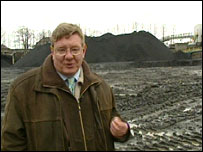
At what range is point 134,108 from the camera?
25.0 feet

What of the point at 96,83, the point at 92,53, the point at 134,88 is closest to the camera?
the point at 96,83

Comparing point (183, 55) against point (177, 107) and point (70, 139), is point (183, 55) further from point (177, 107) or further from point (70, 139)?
point (70, 139)

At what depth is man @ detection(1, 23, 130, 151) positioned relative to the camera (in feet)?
5.21

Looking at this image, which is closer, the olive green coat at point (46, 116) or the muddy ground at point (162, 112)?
the olive green coat at point (46, 116)

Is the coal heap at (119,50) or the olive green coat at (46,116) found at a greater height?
the coal heap at (119,50)

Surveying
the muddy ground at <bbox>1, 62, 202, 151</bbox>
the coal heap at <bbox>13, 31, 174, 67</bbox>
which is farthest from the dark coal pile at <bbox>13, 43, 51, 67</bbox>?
the muddy ground at <bbox>1, 62, 202, 151</bbox>

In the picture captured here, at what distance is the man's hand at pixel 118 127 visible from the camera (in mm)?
1711

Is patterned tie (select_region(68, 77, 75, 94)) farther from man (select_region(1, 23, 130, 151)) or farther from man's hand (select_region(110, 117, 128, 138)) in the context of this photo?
man's hand (select_region(110, 117, 128, 138))

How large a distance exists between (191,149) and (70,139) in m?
3.44

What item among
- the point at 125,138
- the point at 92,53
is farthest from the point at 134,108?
the point at 92,53

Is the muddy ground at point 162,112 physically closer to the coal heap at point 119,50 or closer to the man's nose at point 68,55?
the man's nose at point 68,55

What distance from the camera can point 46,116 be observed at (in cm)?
159

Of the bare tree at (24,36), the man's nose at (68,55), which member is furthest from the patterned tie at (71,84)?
the bare tree at (24,36)

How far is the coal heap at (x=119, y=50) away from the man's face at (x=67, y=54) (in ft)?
58.2
